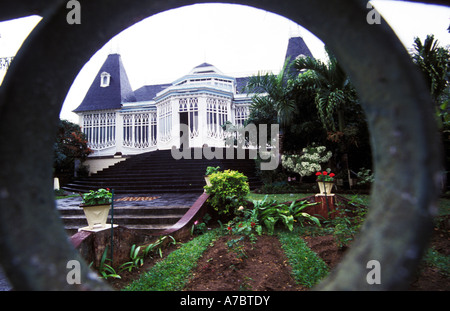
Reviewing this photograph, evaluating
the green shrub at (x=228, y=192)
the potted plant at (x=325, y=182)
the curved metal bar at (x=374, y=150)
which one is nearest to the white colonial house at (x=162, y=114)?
the green shrub at (x=228, y=192)

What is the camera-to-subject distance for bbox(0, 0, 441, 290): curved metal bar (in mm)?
833

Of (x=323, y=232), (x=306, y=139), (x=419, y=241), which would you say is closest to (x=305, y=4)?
(x=419, y=241)

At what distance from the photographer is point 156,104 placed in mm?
16828

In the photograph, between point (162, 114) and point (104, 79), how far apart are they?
296 inches

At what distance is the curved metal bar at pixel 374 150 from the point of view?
83 centimetres

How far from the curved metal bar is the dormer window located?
21.4 m

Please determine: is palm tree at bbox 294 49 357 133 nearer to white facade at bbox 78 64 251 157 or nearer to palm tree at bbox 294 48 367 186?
palm tree at bbox 294 48 367 186

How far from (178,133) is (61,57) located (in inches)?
567

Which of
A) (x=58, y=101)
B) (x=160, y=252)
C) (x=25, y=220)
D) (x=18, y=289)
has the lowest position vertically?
(x=160, y=252)

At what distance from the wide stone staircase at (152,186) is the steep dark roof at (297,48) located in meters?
11.5

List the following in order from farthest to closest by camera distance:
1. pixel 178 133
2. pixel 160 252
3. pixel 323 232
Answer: pixel 178 133 → pixel 323 232 → pixel 160 252

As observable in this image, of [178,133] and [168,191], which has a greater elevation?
[178,133]

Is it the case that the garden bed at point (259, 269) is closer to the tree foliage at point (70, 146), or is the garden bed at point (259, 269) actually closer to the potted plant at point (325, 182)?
the potted plant at point (325, 182)

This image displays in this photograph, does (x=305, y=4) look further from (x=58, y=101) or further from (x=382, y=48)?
(x=58, y=101)
